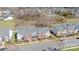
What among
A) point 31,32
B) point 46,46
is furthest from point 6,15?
point 46,46

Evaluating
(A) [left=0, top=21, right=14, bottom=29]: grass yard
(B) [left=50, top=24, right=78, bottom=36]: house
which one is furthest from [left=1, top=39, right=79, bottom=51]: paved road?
(A) [left=0, top=21, right=14, bottom=29]: grass yard

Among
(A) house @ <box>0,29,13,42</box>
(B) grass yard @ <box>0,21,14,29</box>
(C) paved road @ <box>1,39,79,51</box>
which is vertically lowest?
(C) paved road @ <box>1,39,79,51</box>

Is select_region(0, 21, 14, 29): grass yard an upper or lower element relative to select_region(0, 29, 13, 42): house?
upper

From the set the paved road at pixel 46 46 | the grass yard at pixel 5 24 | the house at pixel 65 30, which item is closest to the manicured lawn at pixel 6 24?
the grass yard at pixel 5 24

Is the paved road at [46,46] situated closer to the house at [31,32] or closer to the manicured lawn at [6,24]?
the house at [31,32]

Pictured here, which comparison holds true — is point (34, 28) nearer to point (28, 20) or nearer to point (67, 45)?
point (28, 20)

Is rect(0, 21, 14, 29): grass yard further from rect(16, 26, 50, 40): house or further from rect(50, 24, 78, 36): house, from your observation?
rect(50, 24, 78, 36): house
